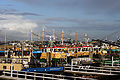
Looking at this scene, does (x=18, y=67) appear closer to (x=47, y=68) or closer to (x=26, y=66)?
(x=26, y=66)

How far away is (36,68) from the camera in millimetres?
26594

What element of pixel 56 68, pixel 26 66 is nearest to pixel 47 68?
pixel 56 68

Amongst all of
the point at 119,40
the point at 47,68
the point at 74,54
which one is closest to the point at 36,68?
the point at 47,68

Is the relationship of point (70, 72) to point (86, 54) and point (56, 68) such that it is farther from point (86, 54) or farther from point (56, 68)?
point (86, 54)

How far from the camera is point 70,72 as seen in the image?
25.6 meters

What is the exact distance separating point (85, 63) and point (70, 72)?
9904mm

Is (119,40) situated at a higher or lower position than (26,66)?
higher

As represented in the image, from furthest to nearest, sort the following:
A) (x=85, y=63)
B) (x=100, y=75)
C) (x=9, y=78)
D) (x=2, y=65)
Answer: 1. (x=85, y=63)
2. (x=2, y=65)
3. (x=100, y=75)
4. (x=9, y=78)

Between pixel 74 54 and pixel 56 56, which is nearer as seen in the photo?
pixel 56 56

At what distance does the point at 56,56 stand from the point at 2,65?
27.6 m

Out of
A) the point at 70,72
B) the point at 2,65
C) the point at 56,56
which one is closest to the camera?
the point at 70,72

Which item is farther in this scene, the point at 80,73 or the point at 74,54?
the point at 74,54

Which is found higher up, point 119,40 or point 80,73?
→ point 119,40

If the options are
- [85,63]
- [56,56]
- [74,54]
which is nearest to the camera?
[85,63]
